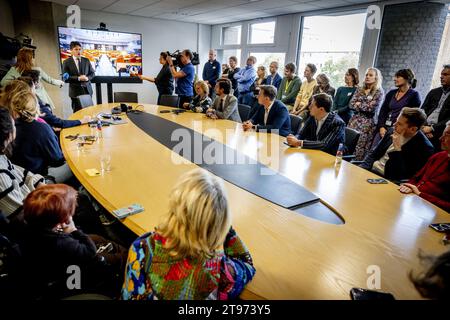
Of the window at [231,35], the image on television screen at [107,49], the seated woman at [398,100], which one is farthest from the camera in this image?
the window at [231,35]

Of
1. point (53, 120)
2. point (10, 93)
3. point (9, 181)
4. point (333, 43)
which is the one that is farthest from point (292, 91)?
point (9, 181)

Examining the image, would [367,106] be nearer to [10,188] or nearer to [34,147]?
[34,147]

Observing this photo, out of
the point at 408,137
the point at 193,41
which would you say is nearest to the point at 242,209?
the point at 408,137

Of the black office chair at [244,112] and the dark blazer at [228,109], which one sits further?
the black office chair at [244,112]

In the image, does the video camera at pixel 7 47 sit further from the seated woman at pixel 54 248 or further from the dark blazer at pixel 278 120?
the seated woman at pixel 54 248

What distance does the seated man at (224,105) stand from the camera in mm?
3957

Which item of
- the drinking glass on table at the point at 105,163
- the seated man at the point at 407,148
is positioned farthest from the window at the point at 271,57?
the drinking glass on table at the point at 105,163

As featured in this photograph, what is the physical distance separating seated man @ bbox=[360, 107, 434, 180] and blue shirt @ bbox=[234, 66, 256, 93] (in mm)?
4374

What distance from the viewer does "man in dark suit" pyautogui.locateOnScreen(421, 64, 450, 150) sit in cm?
323

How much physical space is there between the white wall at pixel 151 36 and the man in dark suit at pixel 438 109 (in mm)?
7178

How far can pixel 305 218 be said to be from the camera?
1.48 meters

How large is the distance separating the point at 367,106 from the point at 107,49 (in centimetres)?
635

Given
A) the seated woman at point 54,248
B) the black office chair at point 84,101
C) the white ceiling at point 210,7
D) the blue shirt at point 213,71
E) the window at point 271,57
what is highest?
the white ceiling at point 210,7

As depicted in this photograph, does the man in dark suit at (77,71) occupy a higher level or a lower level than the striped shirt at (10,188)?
higher
